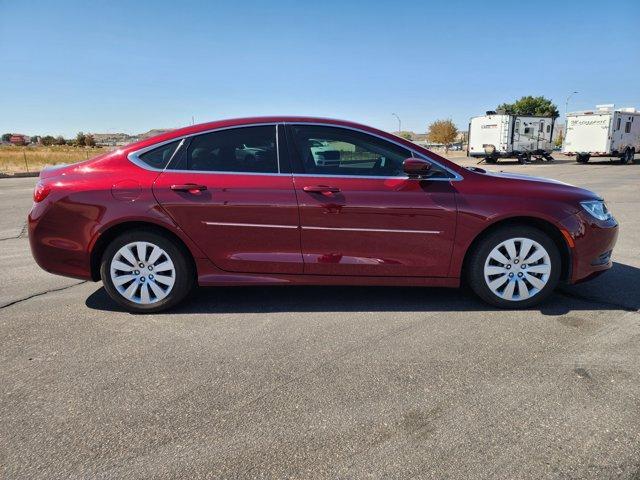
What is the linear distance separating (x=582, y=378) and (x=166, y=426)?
2.48m

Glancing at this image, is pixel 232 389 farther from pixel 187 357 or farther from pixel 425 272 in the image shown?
→ pixel 425 272

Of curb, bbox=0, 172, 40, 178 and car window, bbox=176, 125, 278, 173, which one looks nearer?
car window, bbox=176, 125, 278, 173

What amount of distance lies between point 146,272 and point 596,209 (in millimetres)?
3913

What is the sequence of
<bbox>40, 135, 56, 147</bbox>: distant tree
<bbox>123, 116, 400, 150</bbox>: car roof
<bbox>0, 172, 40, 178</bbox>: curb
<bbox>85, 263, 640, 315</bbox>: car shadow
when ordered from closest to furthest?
<bbox>123, 116, 400, 150</bbox>: car roof
<bbox>85, 263, 640, 315</bbox>: car shadow
<bbox>0, 172, 40, 178</bbox>: curb
<bbox>40, 135, 56, 147</bbox>: distant tree

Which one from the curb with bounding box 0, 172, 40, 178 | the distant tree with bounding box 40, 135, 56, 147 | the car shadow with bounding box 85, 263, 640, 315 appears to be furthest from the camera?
the distant tree with bounding box 40, 135, 56, 147

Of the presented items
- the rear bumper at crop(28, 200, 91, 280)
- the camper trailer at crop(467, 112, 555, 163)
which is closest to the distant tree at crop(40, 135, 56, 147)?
the camper trailer at crop(467, 112, 555, 163)

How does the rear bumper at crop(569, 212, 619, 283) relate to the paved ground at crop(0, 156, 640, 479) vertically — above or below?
above

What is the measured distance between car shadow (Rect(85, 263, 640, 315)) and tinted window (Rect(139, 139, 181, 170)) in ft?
4.16

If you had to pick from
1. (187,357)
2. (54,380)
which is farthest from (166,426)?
(54,380)

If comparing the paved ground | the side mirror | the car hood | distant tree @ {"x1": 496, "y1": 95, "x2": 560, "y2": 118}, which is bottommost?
the paved ground

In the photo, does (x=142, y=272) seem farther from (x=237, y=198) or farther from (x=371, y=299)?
(x=371, y=299)

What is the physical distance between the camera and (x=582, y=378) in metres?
2.84

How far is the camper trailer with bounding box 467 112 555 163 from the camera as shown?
87.9 ft

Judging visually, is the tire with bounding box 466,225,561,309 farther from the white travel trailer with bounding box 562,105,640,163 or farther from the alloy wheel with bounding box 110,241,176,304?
the white travel trailer with bounding box 562,105,640,163
